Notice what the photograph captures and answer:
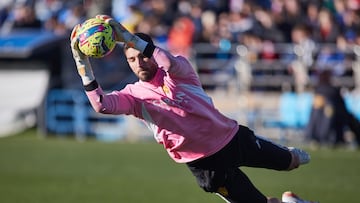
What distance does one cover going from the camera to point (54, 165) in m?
16.8

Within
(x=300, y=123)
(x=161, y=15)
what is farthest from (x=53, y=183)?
(x=161, y=15)

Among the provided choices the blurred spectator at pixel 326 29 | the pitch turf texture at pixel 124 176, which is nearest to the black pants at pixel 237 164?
the pitch turf texture at pixel 124 176

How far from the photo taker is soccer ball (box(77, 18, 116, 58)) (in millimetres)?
7543

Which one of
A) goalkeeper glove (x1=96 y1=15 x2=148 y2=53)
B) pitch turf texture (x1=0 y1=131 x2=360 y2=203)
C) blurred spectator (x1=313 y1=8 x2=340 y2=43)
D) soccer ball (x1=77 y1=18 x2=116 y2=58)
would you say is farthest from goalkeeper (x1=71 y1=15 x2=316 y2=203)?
blurred spectator (x1=313 y1=8 x2=340 y2=43)

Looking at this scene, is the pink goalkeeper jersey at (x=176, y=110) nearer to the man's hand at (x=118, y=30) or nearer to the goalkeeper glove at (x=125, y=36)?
the goalkeeper glove at (x=125, y=36)

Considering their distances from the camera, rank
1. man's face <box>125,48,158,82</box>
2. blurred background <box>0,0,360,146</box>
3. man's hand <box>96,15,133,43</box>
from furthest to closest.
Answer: blurred background <box>0,0,360,146</box> < man's face <box>125,48,158,82</box> < man's hand <box>96,15,133,43</box>

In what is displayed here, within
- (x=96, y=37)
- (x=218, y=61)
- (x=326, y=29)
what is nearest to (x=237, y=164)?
(x=96, y=37)

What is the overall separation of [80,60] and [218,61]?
45.4 feet

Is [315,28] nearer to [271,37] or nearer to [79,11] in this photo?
[271,37]

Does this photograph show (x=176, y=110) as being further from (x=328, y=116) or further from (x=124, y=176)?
(x=328, y=116)

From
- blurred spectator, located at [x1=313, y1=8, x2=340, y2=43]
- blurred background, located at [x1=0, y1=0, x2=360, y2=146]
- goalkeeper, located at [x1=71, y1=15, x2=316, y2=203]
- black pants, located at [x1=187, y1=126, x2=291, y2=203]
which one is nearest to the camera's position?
goalkeeper, located at [x1=71, y1=15, x2=316, y2=203]

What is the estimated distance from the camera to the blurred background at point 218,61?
2052 cm

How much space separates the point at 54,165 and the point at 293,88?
6.66 meters

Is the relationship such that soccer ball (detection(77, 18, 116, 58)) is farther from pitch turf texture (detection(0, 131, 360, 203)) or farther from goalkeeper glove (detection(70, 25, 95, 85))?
pitch turf texture (detection(0, 131, 360, 203))
